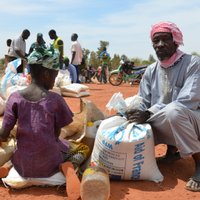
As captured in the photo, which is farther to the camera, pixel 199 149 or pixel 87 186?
pixel 199 149

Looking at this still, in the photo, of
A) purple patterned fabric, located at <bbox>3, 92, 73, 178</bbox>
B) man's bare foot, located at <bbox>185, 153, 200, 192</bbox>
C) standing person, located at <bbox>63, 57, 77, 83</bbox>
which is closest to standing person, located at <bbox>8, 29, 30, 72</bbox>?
standing person, located at <bbox>63, 57, 77, 83</bbox>

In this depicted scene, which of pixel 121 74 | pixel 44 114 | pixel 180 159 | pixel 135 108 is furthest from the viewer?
pixel 121 74

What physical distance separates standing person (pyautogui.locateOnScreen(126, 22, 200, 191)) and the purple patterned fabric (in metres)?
0.73

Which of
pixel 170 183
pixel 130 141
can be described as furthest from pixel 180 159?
pixel 130 141

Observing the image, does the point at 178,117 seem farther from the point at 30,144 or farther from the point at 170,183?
the point at 30,144

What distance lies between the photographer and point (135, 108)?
3.32 meters

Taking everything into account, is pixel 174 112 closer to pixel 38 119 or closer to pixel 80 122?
pixel 38 119

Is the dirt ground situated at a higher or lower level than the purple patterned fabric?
lower

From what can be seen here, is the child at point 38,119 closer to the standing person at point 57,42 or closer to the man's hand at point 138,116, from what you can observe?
the man's hand at point 138,116

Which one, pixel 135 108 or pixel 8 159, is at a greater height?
pixel 135 108

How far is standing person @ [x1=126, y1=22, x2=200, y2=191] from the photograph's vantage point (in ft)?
10.0

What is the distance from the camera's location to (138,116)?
3.21 m

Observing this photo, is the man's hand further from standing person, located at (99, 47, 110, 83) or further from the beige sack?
standing person, located at (99, 47, 110, 83)

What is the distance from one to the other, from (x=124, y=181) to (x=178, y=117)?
29.0 inches
